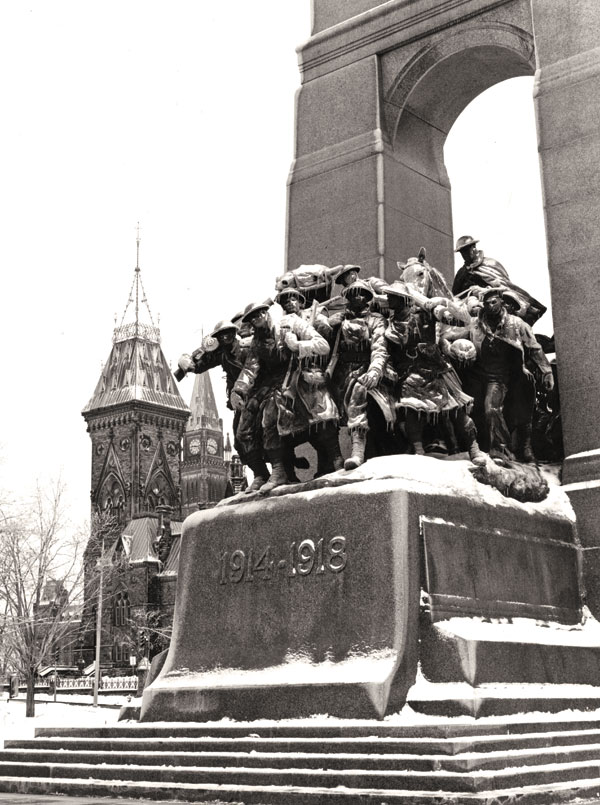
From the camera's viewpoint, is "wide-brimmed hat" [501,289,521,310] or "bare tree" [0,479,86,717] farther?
"bare tree" [0,479,86,717]

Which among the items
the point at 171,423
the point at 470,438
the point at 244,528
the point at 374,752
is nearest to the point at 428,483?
the point at 470,438

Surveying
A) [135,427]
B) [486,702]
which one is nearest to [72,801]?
[486,702]

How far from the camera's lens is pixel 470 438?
11.1 metres

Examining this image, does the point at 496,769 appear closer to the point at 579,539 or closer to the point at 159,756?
the point at 159,756

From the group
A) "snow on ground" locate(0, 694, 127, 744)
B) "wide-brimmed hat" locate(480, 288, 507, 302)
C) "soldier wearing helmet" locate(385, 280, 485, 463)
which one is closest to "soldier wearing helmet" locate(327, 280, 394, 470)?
"soldier wearing helmet" locate(385, 280, 485, 463)

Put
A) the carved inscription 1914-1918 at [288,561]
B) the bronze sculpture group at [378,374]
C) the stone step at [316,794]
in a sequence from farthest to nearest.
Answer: the bronze sculpture group at [378,374] → the carved inscription 1914-1918 at [288,561] → the stone step at [316,794]

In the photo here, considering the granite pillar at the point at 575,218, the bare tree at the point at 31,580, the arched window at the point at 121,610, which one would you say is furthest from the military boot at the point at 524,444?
the arched window at the point at 121,610

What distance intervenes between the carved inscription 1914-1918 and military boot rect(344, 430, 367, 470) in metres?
0.77

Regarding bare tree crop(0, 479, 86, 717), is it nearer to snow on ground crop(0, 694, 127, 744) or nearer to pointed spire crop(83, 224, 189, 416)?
snow on ground crop(0, 694, 127, 744)

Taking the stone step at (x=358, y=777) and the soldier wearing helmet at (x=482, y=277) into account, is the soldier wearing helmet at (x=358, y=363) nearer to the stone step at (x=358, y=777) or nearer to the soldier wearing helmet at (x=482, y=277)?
the soldier wearing helmet at (x=482, y=277)

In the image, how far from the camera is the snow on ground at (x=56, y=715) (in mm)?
11936

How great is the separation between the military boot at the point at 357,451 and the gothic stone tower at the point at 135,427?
124 m

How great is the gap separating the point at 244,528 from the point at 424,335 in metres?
2.43

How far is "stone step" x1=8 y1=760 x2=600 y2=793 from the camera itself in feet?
25.2
